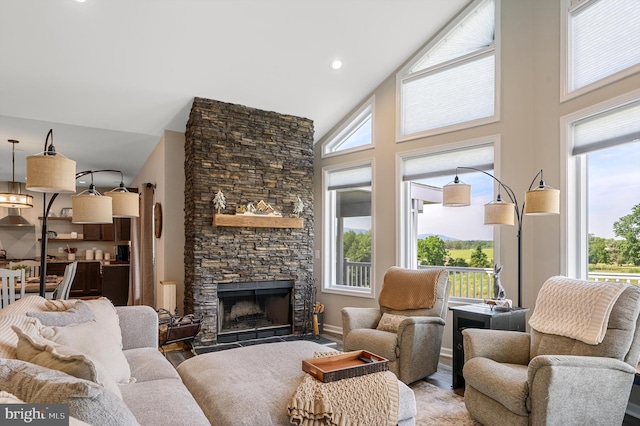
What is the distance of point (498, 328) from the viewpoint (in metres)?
3.34

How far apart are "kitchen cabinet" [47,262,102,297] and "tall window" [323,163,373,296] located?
20.0 feet

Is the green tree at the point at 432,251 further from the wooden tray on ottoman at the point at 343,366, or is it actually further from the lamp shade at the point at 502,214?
the wooden tray on ottoman at the point at 343,366

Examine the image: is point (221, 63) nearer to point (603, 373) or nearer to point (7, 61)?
point (7, 61)

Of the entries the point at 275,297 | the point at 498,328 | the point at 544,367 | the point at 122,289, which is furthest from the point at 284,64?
the point at 122,289

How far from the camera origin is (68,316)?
2.35 meters

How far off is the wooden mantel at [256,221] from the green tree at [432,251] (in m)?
1.65

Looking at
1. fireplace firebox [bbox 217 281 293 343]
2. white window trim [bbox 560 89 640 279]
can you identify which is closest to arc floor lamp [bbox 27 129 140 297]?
fireplace firebox [bbox 217 281 293 343]

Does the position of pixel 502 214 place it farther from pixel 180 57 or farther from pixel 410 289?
pixel 180 57

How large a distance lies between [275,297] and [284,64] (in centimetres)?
309

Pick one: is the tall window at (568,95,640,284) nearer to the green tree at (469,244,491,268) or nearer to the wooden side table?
the wooden side table

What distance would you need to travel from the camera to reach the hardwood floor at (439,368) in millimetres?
2990

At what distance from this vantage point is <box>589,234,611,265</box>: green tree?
352 centimetres

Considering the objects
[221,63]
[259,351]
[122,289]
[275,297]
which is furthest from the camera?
[122,289]

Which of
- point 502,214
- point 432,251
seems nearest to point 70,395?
point 502,214
